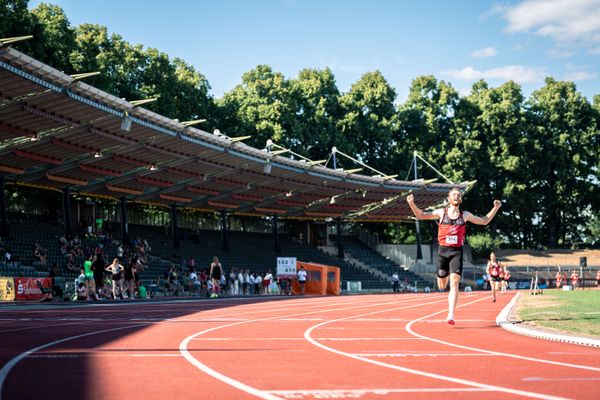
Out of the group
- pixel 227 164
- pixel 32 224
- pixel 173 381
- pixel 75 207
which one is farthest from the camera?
pixel 75 207

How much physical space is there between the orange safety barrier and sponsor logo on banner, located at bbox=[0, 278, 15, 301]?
22.4 m

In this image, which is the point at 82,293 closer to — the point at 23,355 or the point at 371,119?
the point at 23,355

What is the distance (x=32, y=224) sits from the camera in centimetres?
4697

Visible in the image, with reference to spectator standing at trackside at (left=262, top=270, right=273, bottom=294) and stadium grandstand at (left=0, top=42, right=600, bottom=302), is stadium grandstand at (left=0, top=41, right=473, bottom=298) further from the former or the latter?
spectator standing at trackside at (left=262, top=270, right=273, bottom=294)

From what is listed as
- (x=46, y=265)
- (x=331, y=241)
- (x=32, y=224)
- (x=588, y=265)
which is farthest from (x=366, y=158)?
(x=46, y=265)

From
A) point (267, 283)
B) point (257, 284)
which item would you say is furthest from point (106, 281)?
point (267, 283)

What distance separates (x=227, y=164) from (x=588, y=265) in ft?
139

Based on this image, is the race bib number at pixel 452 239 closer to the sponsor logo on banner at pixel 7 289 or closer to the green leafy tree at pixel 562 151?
the sponsor logo on banner at pixel 7 289

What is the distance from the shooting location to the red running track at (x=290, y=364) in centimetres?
696

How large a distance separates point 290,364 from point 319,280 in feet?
140

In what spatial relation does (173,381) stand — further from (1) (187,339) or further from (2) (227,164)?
(2) (227,164)

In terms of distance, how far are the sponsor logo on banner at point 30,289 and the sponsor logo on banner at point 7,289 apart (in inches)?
7.2

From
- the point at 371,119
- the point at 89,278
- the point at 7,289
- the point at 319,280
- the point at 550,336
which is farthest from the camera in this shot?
the point at 371,119

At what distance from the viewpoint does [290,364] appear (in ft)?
29.5
